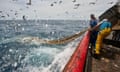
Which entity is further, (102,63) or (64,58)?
(64,58)

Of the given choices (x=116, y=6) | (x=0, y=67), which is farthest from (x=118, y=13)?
(x=0, y=67)

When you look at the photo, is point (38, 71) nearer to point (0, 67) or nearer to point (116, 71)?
point (0, 67)

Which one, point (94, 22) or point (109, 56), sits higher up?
point (94, 22)

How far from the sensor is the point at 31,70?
15.8 meters

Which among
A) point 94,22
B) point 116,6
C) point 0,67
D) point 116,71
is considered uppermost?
point 116,6

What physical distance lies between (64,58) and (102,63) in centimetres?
863

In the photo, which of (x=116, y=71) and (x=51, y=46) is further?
(x=51, y=46)

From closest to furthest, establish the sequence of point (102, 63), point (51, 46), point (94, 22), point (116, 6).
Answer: point (102, 63)
point (94, 22)
point (116, 6)
point (51, 46)

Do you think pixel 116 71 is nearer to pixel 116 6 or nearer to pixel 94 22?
pixel 94 22

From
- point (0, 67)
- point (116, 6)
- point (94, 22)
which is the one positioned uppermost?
point (116, 6)

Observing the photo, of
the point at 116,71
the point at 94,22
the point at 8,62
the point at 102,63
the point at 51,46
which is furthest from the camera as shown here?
the point at 51,46

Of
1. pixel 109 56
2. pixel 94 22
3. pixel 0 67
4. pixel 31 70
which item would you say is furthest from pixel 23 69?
pixel 109 56

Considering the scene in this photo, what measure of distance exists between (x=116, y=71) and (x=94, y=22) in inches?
201

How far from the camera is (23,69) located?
53.2 feet
